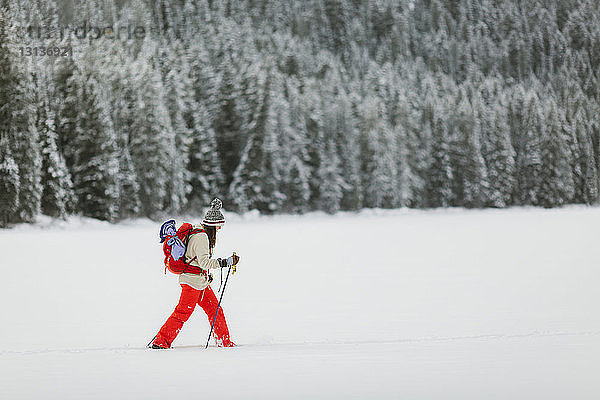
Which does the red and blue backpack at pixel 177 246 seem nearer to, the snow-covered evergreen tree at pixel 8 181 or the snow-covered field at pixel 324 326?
the snow-covered field at pixel 324 326

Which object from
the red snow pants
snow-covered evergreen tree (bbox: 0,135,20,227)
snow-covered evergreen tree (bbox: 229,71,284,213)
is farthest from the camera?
snow-covered evergreen tree (bbox: 229,71,284,213)

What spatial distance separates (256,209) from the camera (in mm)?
54219

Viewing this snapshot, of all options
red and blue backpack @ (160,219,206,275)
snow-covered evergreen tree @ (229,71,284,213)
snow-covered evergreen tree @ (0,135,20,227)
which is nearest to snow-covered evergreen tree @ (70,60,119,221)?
snow-covered evergreen tree @ (0,135,20,227)

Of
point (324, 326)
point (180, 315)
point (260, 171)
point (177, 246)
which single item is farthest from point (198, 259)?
point (260, 171)

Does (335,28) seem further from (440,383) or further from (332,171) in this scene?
(440,383)

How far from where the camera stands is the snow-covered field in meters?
6.14

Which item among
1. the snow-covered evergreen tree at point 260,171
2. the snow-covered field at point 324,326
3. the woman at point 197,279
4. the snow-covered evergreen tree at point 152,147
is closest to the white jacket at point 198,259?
the woman at point 197,279

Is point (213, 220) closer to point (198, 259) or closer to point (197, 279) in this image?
point (198, 259)

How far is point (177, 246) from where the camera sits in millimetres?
7891

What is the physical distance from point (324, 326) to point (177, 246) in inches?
136

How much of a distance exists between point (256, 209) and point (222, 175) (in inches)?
132

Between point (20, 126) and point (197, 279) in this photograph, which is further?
point (20, 126)

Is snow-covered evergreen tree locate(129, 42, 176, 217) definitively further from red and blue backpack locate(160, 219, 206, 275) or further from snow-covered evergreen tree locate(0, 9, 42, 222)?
red and blue backpack locate(160, 219, 206, 275)

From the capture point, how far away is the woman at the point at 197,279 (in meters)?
7.87
